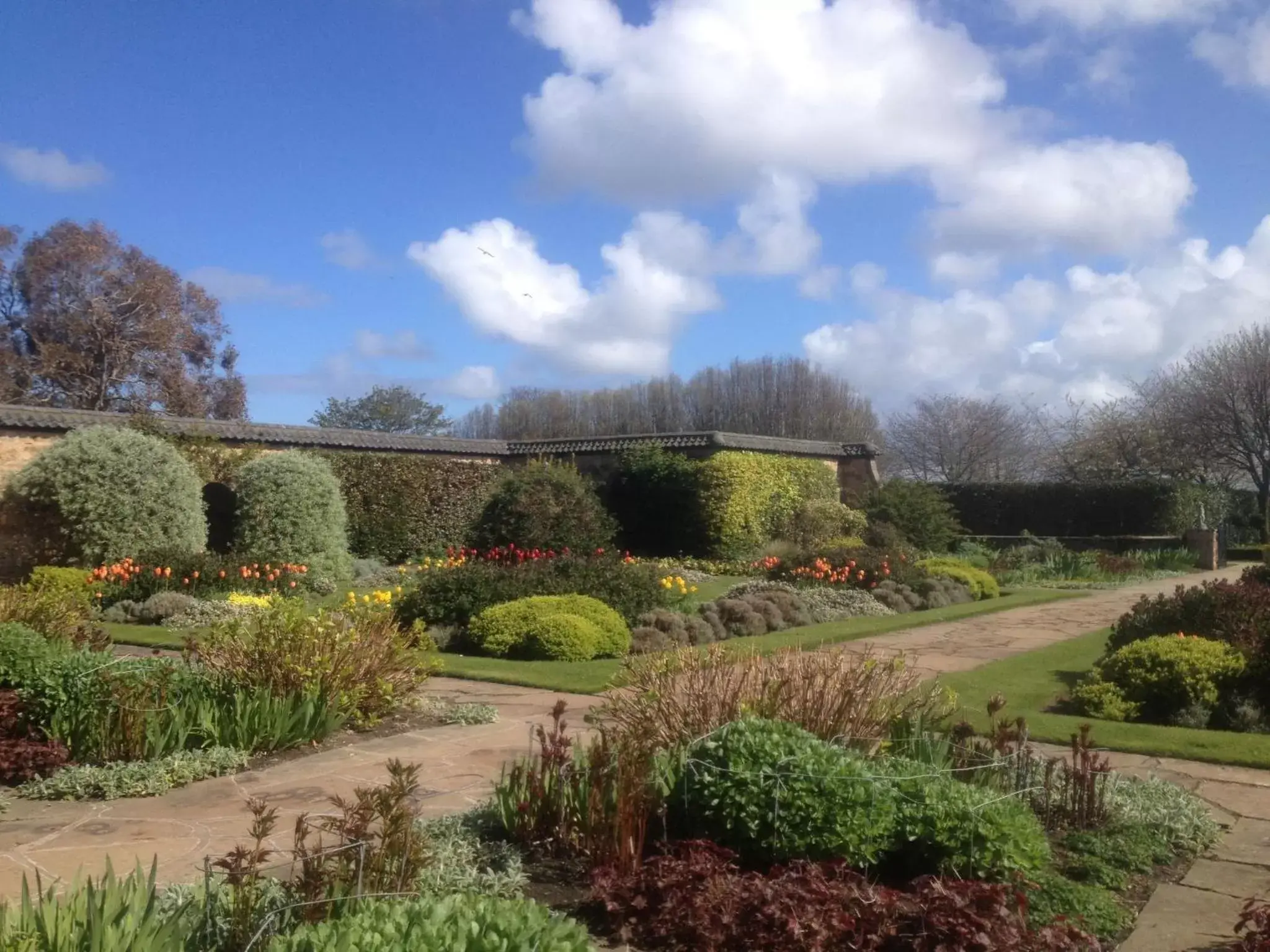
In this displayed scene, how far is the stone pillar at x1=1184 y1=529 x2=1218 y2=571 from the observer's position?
943 inches

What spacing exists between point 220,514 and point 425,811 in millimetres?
16414

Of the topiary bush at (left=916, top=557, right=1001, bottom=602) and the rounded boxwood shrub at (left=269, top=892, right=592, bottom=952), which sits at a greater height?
the rounded boxwood shrub at (left=269, top=892, right=592, bottom=952)

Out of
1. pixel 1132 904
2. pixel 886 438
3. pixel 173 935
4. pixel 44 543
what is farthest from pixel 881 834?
pixel 886 438

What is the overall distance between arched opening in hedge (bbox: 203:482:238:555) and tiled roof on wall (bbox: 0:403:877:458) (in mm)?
1198

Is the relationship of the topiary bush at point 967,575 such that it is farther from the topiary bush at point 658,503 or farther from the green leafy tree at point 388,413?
the green leafy tree at point 388,413

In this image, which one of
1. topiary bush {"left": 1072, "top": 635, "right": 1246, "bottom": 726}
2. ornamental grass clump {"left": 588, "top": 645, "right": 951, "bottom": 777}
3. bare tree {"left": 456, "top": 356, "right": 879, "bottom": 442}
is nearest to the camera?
ornamental grass clump {"left": 588, "top": 645, "right": 951, "bottom": 777}

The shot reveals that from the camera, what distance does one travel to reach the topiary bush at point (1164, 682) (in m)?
7.59

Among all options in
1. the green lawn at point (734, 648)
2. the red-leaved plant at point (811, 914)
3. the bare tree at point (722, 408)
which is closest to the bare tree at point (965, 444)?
the bare tree at point (722, 408)

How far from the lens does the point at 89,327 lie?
29.8m

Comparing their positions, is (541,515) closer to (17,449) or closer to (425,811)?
(17,449)

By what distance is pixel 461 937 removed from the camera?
2477 millimetres

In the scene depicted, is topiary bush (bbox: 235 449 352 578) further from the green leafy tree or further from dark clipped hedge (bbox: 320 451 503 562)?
the green leafy tree

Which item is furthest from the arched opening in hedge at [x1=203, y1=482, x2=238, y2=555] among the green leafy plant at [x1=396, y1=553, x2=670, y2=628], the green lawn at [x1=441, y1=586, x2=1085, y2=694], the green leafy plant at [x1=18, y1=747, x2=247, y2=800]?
the green leafy plant at [x1=18, y1=747, x2=247, y2=800]

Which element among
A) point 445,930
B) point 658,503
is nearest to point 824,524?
point 658,503
